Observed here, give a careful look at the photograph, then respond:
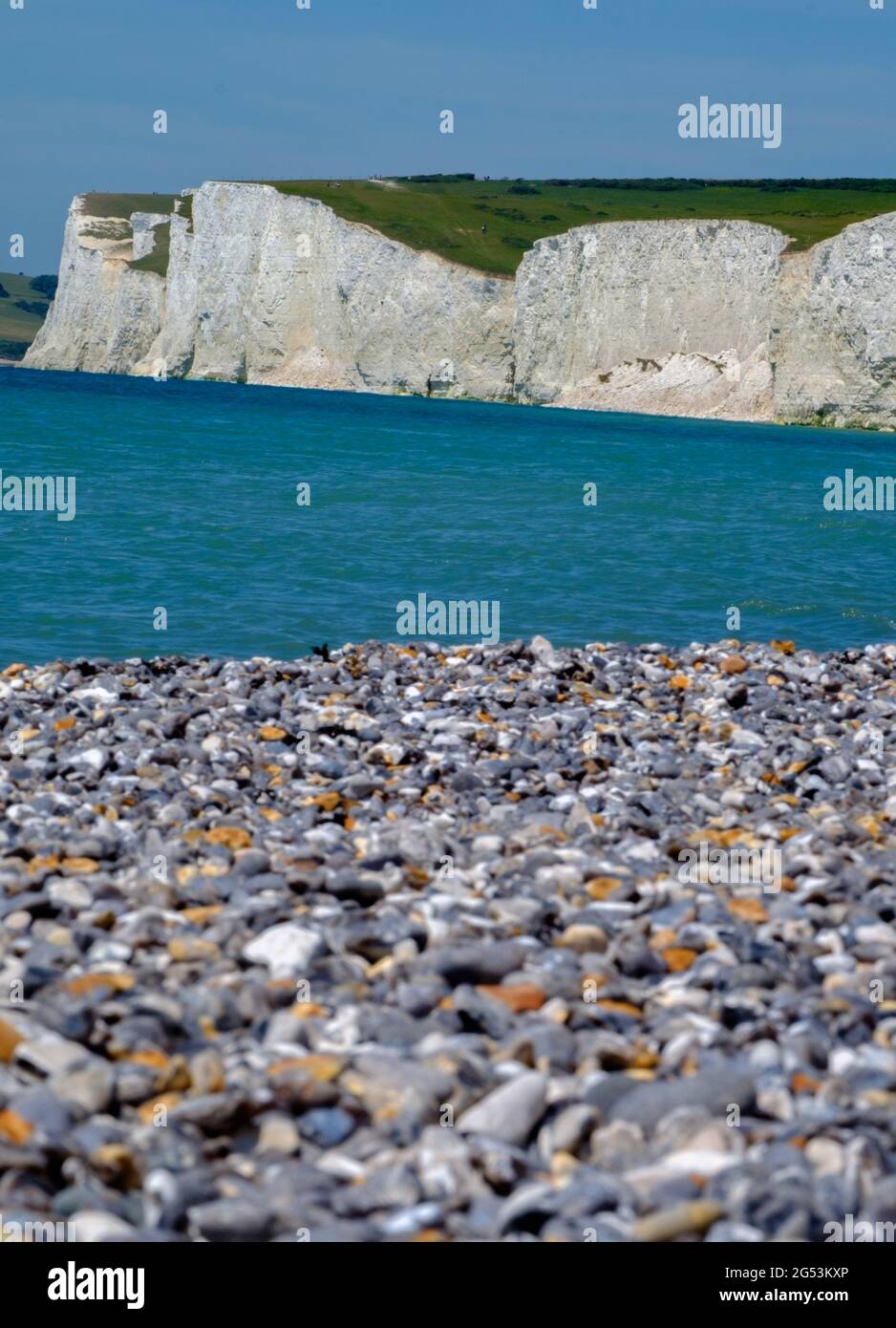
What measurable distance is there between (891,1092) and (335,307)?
91.3 meters

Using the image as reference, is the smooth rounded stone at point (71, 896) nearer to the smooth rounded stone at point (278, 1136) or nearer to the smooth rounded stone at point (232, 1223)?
the smooth rounded stone at point (278, 1136)

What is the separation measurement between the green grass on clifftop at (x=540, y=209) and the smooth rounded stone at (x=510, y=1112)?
81249 mm

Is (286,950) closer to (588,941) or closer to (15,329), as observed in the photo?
(588,941)

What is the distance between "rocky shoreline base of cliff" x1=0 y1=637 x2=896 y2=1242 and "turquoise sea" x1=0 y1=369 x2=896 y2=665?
24.7 feet

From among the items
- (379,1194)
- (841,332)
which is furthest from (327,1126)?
(841,332)

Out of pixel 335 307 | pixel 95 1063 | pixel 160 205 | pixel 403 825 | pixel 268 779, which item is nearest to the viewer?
pixel 95 1063

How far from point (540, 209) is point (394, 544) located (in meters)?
95.5

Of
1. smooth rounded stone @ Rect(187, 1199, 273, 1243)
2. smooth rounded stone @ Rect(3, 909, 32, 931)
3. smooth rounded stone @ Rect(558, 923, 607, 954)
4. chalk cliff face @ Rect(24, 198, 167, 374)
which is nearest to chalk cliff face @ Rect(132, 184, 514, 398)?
chalk cliff face @ Rect(24, 198, 167, 374)

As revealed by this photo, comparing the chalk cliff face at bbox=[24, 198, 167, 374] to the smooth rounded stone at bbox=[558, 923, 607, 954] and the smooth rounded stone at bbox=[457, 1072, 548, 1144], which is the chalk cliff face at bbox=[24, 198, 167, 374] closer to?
the smooth rounded stone at bbox=[558, 923, 607, 954]

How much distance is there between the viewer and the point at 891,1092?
3.70 m

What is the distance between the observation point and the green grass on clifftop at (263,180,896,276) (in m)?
89.6

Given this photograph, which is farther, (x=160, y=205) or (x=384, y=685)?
(x=160, y=205)
